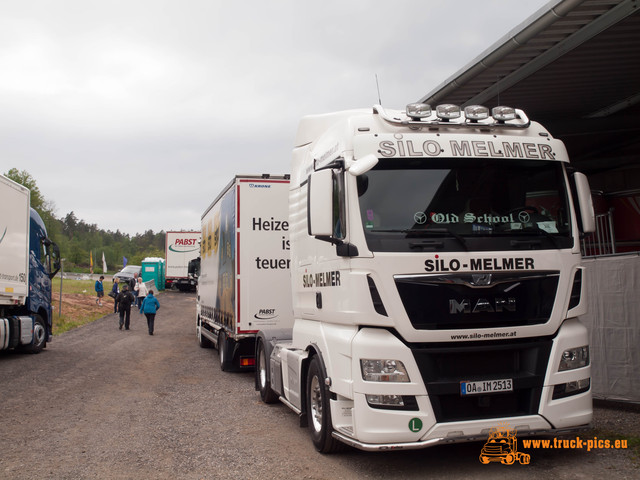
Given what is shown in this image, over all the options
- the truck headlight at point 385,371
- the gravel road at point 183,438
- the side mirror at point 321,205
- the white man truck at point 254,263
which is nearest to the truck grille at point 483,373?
the truck headlight at point 385,371

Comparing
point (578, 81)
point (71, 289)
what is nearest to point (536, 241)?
point (578, 81)

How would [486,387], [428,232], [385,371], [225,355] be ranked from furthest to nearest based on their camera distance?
1. [225,355]
2. [428,232]
3. [486,387]
4. [385,371]

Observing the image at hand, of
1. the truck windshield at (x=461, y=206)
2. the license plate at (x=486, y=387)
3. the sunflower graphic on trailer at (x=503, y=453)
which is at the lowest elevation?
the sunflower graphic on trailer at (x=503, y=453)

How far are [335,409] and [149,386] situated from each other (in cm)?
594

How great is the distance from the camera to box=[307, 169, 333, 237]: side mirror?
5.39 m

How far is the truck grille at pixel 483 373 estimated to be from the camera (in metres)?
5.09

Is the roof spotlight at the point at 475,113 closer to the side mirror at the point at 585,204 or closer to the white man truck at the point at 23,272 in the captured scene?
the side mirror at the point at 585,204

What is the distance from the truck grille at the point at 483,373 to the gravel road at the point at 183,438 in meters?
0.59

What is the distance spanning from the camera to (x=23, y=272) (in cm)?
1415

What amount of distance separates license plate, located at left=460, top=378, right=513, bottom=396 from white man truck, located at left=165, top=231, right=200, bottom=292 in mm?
38098

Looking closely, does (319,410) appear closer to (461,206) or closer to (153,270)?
(461,206)

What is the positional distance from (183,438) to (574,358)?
4180mm

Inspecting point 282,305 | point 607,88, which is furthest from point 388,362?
point 607,88

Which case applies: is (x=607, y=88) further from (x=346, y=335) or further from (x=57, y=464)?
(x=57, y=464)
